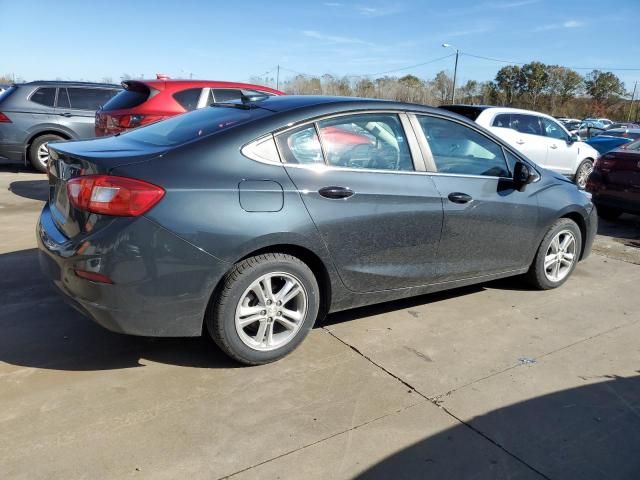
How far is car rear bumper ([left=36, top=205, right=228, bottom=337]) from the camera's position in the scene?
2758mm

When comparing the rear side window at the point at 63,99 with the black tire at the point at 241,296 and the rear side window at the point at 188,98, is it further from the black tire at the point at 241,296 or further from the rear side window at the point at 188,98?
the black tire at the point at 241,296

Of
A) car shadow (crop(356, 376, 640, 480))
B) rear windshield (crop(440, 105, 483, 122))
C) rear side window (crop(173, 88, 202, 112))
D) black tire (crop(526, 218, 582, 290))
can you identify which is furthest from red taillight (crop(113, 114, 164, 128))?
car shadow (crop(356, 376, 640, 480))

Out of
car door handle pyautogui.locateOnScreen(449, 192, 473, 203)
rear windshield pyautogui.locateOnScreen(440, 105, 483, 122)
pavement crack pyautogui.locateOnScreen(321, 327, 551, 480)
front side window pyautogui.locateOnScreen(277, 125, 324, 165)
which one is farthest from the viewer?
rear windshield pyautogui.locateOnScreen(440, 105, 483, 122)

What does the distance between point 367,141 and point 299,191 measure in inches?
28.3

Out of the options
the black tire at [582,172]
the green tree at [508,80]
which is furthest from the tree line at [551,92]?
the black tire at [582,172]

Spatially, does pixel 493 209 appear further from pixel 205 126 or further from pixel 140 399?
pixel 140 399

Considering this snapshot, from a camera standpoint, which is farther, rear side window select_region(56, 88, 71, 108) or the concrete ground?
rear side window select_region(56, 88, 71, 108)

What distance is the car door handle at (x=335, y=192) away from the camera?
10.8ft

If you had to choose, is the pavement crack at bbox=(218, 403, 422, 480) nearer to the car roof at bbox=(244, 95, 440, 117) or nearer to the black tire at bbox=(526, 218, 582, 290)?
the car roof at bbox=(244, 95, 440, 117)

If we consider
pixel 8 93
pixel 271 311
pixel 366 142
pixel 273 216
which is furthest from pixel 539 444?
pixel 8 93

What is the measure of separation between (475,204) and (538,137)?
715 centimetres

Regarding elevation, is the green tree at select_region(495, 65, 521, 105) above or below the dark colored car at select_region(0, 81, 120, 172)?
above

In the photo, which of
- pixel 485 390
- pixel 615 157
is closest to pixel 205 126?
pixel 485 390

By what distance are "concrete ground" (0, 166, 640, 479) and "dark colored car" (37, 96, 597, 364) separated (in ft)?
1.05
